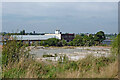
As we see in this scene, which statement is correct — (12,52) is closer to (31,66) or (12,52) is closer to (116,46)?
(31,66)

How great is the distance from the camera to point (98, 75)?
569 cm

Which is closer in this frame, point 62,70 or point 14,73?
point 14,73

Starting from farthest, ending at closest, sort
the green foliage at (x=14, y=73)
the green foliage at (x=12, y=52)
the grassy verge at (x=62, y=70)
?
the green foliage at (x=12, y=52)
the green foliage at (x=14, y=73)
the grassy verge at (x=62, y=70)

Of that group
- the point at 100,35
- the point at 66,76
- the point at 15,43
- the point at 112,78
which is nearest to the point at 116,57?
the point at 112,78

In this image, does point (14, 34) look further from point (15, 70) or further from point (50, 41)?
point (50, 41)

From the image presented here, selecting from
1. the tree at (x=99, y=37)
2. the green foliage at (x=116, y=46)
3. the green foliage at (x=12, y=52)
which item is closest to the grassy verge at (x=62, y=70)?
the green foliage at (x=12, y=52)

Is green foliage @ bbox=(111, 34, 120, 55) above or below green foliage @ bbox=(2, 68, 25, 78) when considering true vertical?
above

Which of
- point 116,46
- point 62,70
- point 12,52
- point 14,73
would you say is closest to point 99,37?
point 116,46

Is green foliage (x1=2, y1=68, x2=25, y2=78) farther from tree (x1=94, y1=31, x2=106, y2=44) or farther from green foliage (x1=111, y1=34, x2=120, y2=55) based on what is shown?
tree (x1=94, y1=31, x2=106, y2=44)


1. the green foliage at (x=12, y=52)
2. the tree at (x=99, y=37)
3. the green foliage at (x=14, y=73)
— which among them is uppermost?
the tree at (x=99, y=37)

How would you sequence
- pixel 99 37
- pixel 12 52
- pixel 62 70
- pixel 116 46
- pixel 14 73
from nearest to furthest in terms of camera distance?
pixel 14 73 → pixel 62 70 → pixel 12 52 → pixel 116 46 → pixel 99 37

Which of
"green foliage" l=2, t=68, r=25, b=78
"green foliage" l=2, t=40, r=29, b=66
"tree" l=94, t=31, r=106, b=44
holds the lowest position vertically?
"green foliage" l=2, t=68, r=25, b=78

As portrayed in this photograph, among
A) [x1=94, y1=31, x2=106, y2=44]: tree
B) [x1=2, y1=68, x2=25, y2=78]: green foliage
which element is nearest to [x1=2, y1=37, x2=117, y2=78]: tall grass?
[x1=2, y1=68, x2=25, y2=78]: green foliage

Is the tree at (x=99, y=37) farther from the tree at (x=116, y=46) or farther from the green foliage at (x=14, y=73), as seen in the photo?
the green foliage at (x=14, y=73)
